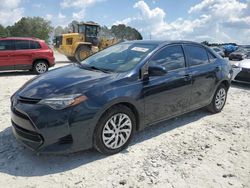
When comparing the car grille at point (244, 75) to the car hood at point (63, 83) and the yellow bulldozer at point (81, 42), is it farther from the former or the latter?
the yellow bulldozer at point (81, 42)

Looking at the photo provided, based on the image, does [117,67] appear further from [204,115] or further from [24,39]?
[24,39]

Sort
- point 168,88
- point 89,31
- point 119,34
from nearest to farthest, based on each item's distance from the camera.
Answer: point 168,88
point 89,31
point 119,34

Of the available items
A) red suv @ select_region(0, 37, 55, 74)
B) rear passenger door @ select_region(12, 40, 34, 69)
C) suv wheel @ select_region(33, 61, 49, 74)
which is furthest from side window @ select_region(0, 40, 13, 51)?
suv wheel @ select_region(33, 61, 49, 74)

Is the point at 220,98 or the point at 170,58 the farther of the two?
the point at 220,98

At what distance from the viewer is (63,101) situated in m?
3.63

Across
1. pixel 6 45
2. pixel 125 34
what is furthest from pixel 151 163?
→ pixel 125 34

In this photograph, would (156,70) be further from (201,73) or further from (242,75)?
(242,75)

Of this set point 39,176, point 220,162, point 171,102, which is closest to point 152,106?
point 171,102

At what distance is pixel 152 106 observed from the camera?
14.9 feet

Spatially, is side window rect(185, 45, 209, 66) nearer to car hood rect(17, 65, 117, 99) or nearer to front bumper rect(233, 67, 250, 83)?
car hood rect(17, 65, 117, 99)

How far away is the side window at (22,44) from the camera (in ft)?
39.5

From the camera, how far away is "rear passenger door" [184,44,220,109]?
17.7 feet

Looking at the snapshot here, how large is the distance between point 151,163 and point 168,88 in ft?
4.52

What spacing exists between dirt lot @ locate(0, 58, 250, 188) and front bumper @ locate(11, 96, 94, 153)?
0.32 m
